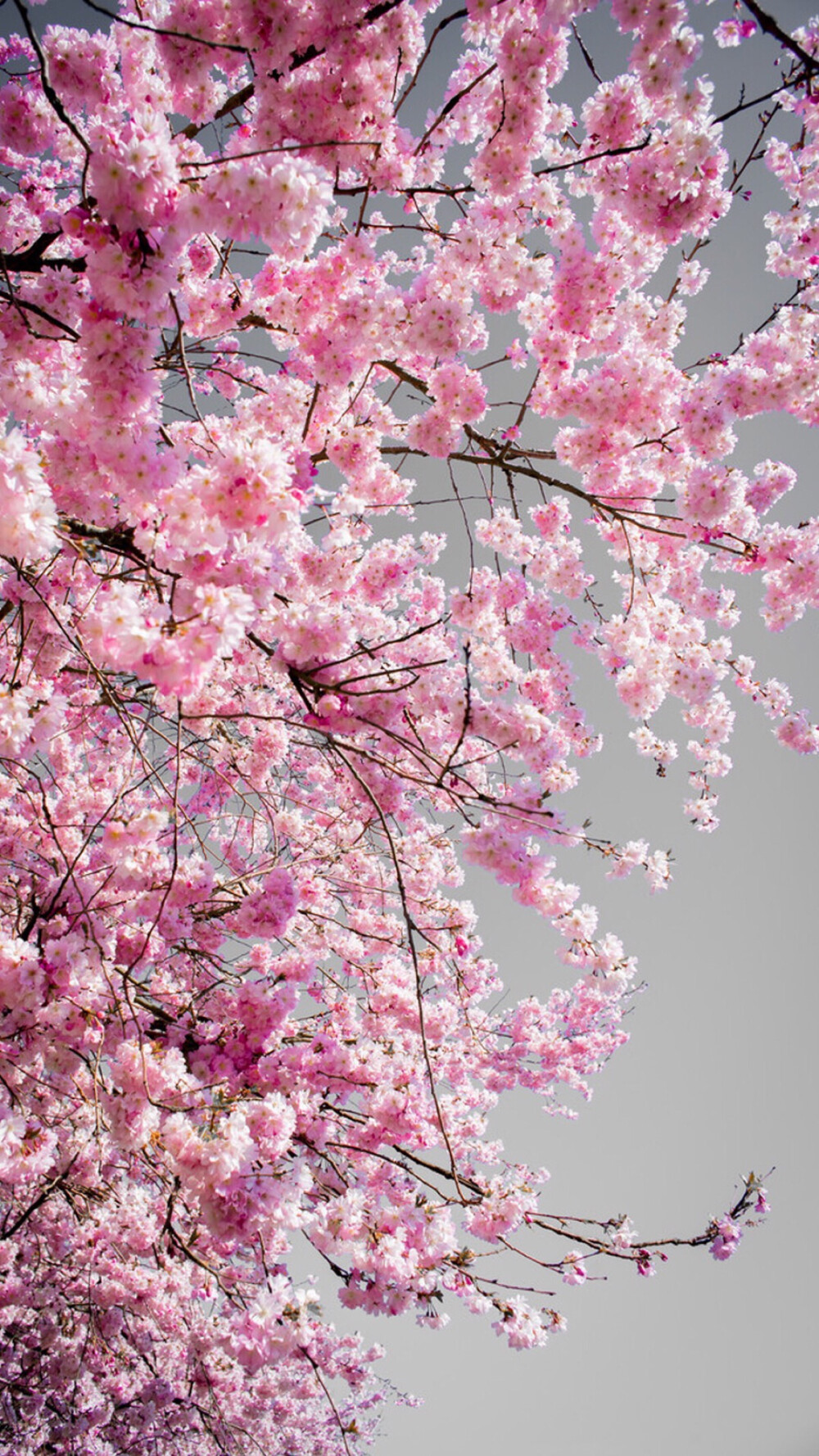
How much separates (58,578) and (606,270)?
10.7ft

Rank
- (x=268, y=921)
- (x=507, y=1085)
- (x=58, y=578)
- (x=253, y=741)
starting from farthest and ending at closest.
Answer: (x=507, y=1085), (x=253, y=741), (x=58, y=578), (x=268, y=921)

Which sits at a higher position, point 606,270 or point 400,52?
point 606,270

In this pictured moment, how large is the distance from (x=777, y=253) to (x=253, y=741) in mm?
4707

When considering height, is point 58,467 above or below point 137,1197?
above

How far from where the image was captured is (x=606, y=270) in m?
3.74

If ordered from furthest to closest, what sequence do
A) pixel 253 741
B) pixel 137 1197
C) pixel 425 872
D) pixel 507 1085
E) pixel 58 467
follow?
pixel 507 1085, pixel 425 872, pixel 253 741, pixel 137 1197, pixel 58 467

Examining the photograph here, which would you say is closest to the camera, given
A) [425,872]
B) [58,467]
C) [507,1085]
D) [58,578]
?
[58,467]

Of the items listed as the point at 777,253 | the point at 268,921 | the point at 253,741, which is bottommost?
the point at 268,921

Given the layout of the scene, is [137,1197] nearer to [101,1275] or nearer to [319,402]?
[101,1275]

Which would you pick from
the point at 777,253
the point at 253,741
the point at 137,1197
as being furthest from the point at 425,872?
the point at 777,253

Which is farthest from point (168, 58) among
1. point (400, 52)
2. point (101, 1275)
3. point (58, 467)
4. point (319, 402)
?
point (101, 1275)

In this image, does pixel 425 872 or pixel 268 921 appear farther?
pixel 425 872

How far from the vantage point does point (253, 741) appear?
544cm

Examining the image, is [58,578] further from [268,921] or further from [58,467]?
[268,921]
